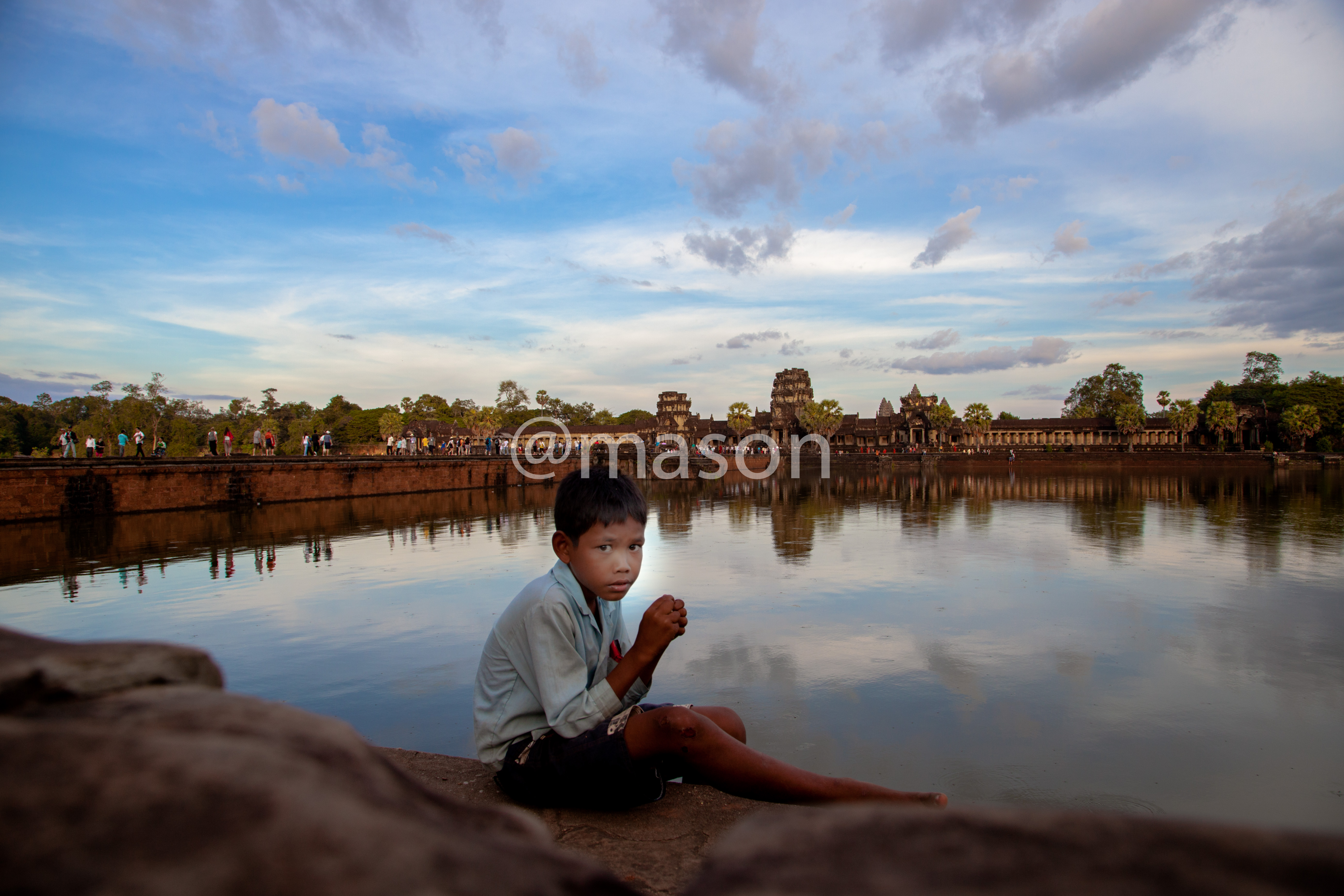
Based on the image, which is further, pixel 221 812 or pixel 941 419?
pixel 941 419

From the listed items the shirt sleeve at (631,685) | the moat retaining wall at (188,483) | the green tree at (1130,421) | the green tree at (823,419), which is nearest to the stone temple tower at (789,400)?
the green tree at (823,419)

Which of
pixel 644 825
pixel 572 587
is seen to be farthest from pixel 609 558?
pixel 644 825

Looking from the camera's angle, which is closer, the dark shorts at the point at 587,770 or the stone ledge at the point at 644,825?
the stone ledge at the point at 644,825

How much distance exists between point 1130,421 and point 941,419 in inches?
664

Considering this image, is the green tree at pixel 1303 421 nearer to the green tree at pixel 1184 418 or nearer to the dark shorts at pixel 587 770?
the green tree at pixel 1184 418

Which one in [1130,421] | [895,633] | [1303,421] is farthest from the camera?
[1130,421]

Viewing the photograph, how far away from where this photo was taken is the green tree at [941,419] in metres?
75.1

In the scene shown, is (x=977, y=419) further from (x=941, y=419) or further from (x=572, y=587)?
(x=572, y=587)

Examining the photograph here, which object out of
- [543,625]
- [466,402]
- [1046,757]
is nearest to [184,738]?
[543,625]

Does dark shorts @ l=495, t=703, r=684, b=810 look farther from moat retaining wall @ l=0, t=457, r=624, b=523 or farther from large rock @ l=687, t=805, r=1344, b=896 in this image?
moat retaining wall @ l=0, t=457, r=624, b=523

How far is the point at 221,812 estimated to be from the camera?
0.63m

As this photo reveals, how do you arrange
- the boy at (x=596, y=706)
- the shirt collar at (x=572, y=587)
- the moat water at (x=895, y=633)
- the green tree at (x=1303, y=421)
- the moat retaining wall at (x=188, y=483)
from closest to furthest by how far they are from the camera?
1. the boy at (x=596, y=706)
2. the shirt collar at (x=572, y=587)
3. the moat water at (x=895, y=633)
4. the moat retaining wall at (x=188, y=483)
5. the green tree at (x=1303, y=421)

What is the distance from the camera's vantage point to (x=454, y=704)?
5.07m

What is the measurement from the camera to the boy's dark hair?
278 cm
